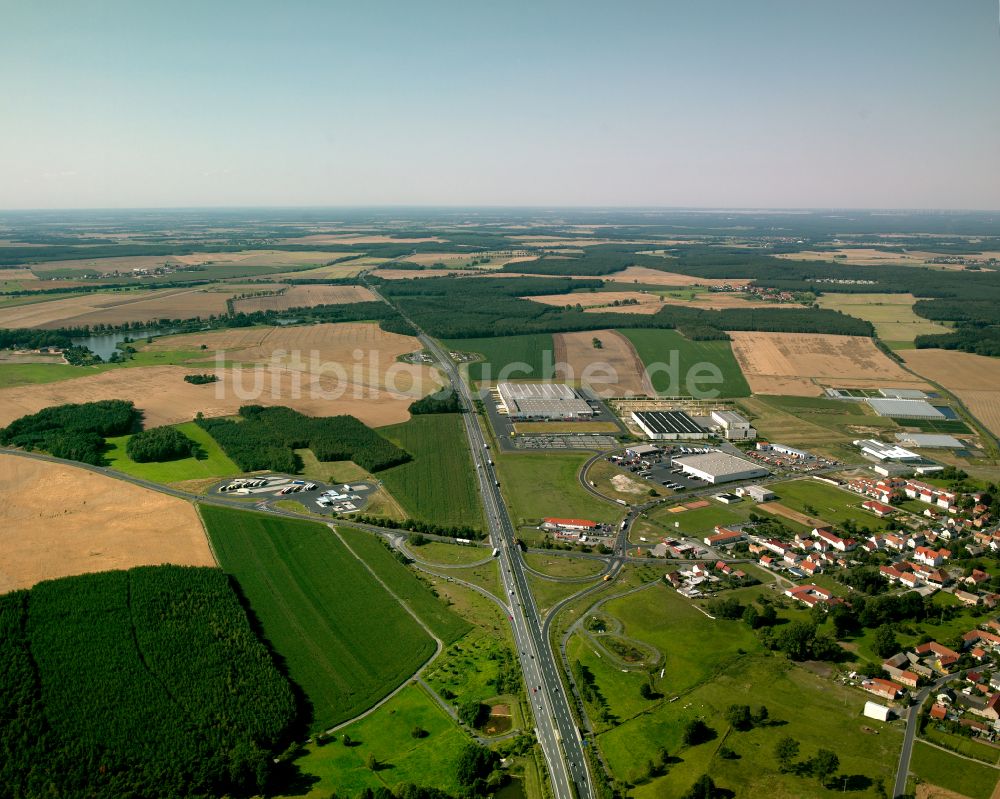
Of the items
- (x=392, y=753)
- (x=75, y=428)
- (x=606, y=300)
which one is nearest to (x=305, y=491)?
(x=75, y=428)

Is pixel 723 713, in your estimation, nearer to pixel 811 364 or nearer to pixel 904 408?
pixel 904 408

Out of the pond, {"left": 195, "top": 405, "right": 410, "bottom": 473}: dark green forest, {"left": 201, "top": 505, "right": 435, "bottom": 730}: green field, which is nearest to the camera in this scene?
{"left": 201, "top": 505, "right": 435, "bottom": 730}: green field

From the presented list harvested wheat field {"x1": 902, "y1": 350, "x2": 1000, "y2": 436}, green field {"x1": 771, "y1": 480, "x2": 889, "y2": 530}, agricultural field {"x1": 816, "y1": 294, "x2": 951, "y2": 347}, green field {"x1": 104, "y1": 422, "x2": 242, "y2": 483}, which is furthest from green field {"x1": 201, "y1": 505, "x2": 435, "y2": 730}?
agricultural field {"x1": 816, "y1": 294, "x2": 951, "y2": 347}

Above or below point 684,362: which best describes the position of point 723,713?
below

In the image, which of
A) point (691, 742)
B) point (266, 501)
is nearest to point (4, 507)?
point (266, 501)

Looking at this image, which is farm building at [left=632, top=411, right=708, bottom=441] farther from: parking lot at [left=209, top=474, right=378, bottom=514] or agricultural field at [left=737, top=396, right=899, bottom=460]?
parking lot at [left=209, top=474, right=378, bottom=514]

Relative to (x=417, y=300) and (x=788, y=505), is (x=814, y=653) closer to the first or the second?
(x=788, y=505)
